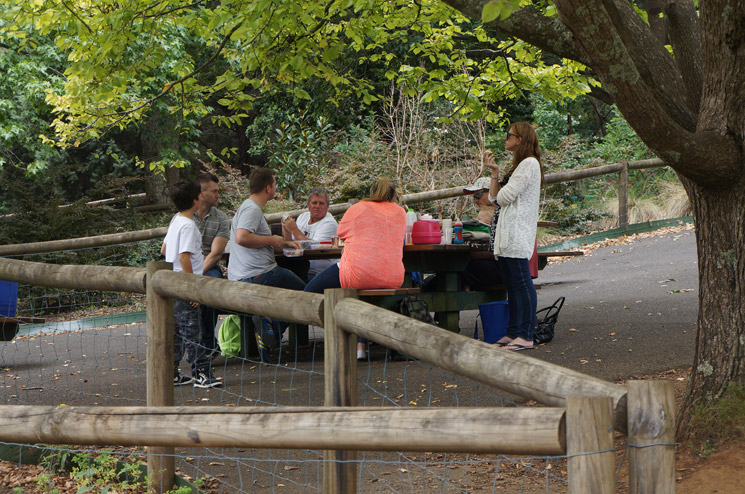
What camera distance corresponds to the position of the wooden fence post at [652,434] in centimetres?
173

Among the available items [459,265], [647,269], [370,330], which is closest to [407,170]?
[647,269]

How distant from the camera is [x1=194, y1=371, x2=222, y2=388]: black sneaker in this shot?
6270 millimetres

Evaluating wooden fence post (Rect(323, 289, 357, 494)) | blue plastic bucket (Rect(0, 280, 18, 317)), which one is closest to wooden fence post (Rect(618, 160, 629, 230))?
Answer: blue plastic bucket (Rect(0, 280, 18, 317))

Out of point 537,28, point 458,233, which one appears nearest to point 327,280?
point 458,233

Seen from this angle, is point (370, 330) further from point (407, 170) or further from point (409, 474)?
point (407, 170)

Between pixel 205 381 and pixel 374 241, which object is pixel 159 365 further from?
pixel 374 241

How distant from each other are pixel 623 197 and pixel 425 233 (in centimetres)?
819

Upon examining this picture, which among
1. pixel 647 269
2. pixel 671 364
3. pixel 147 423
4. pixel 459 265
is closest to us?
pixel 147 423

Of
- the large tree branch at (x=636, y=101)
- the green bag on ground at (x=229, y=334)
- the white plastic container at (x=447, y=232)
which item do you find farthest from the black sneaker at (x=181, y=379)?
the large tree branch at (x=636, y=101)

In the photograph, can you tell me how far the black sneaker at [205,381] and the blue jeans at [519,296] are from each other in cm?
256

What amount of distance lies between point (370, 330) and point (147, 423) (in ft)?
2.56

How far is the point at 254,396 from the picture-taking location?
593 cm

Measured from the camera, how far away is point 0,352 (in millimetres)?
9125

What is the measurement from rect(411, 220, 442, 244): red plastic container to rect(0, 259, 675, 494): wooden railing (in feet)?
12.9
